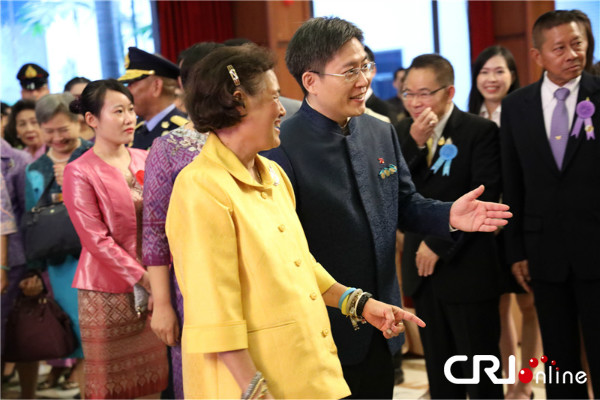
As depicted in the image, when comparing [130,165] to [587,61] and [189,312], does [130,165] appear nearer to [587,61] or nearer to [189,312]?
[189,312]

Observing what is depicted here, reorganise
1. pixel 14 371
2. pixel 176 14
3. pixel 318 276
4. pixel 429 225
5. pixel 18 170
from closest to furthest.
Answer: pixel 318 276 → pixel 429 225 → pixel 18 170 → pixel 14 371 → pixel 176 14

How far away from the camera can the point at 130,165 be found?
288cm

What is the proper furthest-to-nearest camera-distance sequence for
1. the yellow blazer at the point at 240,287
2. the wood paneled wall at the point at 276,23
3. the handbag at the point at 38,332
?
the wood paneled wall at the point at 276,23
the handbag at the point at 38,332
the yellow blazer at the point at 240,287

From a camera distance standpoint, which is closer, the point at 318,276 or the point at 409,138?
the point at 318,276

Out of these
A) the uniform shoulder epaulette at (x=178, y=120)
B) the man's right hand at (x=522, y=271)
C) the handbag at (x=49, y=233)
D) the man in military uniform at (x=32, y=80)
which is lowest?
the man's right hand at (x=522, y=271)

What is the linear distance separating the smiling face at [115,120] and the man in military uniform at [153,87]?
0.62 feet

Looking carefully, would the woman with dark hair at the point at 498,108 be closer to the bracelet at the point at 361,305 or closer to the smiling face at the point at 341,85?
the smiling face at the point at 341,85

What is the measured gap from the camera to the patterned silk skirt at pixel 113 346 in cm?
278

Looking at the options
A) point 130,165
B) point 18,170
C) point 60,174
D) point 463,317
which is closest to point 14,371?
point 18,170

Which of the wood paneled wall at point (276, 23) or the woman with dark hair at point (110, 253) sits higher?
the wood paneled wall at point (276, 23)

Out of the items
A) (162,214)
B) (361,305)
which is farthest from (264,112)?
(162,214)

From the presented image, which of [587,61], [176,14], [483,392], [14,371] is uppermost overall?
[176,14]

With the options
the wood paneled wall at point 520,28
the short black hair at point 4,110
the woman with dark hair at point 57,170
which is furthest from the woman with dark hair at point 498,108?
A: the wood paneled wall at point 520,28

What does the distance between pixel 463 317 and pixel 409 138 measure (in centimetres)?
76
